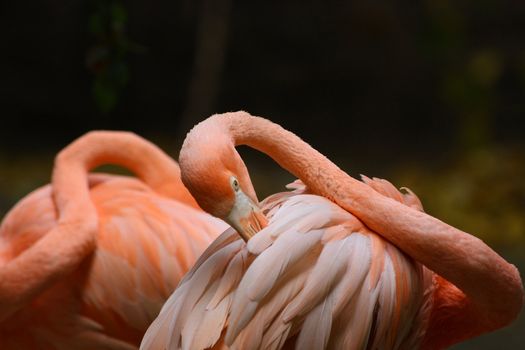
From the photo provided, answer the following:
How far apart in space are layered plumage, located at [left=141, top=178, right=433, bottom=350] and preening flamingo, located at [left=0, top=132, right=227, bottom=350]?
0.83 meters

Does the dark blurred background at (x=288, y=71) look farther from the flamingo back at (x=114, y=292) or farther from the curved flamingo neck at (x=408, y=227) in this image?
the curved flamingo neck at (x=408, y=227)

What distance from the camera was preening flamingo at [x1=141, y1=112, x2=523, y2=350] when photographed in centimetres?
210

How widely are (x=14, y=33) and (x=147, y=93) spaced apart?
1.39m

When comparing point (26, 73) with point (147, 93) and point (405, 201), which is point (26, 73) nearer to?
point (147, 93)

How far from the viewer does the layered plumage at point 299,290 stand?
6.91 ft

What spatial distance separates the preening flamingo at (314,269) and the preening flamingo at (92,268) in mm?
815

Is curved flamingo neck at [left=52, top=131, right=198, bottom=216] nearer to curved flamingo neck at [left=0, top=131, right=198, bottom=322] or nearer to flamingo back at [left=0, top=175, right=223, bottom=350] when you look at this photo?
curved flamingo neck at [left=0, top=131, right=198, bottom=322]

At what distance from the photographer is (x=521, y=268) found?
16.3ft

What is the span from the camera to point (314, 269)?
2164mm

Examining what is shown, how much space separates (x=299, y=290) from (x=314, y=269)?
2.7 inches

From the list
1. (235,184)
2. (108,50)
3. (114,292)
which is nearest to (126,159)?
(108,50)

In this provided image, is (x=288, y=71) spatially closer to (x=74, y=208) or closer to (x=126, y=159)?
(x=126, y=159)

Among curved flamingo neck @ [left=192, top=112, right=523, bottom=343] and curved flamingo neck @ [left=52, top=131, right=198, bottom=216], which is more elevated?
curved flamingo neck @ [left=192, top=112, right=523, bottom=343]

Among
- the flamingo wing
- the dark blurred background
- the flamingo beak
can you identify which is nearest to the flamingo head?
the flamingo beak
